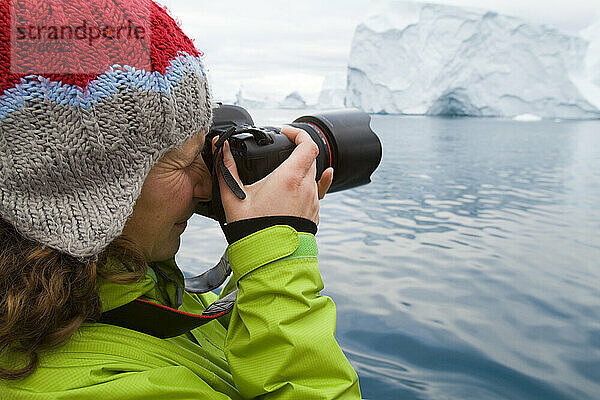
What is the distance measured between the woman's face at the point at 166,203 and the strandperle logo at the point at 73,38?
0.10 meters

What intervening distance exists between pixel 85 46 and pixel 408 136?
759 centimetres

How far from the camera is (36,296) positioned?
0.43 metres

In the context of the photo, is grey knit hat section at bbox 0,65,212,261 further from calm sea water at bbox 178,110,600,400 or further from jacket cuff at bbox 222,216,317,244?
calm sea water at bbox 178,110,600,400

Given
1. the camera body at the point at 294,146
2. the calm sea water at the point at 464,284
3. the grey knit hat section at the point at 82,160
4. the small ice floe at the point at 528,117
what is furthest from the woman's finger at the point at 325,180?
the small ice floe at the point at 528,117

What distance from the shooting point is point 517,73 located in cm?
1077

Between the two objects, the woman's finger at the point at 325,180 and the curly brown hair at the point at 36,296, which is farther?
the woman's finger at the point at 325,180

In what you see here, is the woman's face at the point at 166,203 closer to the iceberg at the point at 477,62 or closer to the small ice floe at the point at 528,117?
the iceberg at the point at 477,62

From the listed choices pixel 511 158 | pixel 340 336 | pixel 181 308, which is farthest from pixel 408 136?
pixel 181 308

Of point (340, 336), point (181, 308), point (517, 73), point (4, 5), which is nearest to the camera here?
point (4, 5)

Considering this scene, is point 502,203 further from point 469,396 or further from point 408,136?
point 408,136

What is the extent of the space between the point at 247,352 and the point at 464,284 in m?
1.36

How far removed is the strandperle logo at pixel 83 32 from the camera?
40 cm

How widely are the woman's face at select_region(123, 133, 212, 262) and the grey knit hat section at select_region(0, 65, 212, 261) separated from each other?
4cm

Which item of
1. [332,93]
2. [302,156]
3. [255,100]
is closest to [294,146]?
[302,156]
